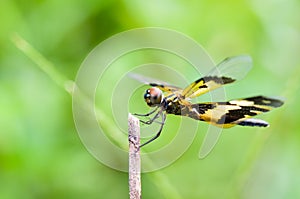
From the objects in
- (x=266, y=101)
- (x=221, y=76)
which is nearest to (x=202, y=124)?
(x=221, y=76)

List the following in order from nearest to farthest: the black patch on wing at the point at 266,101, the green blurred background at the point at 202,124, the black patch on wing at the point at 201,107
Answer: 1. the black patch on wing at the point at 266,101
2. the black patch on wing at the point at 201,107
3. the green blurred background at the point at 202,124

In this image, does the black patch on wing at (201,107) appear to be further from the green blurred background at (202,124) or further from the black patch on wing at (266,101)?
the green blurred background at (202,124)

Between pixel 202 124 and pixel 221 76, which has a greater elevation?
pixel 202 124

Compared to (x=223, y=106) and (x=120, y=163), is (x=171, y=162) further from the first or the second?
(x=223, y=106)

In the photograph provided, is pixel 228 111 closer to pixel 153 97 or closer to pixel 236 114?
pixel 236 114

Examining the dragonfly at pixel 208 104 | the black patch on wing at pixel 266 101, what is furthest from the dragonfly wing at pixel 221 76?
the black patch on wing at pixel 266 101

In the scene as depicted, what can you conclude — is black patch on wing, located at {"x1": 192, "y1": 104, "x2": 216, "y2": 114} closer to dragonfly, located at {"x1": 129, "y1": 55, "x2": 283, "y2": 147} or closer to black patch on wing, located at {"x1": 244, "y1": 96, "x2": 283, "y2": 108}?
dragonfly, located at {"x1": 129, "y1": 55, "x2": 283, "y2": 147}
